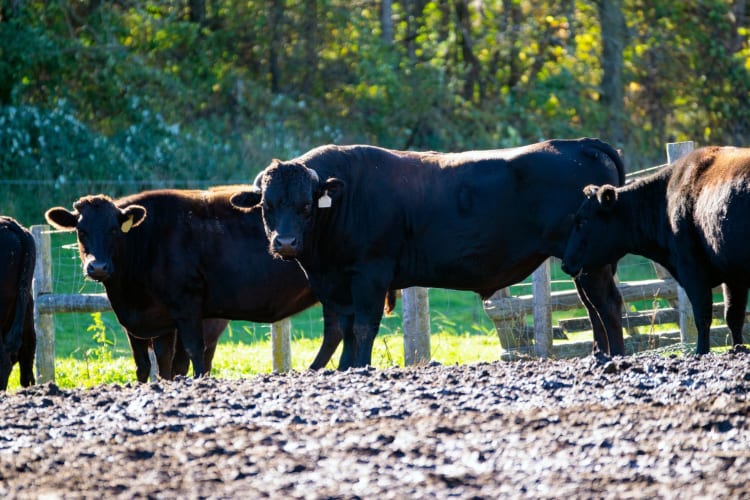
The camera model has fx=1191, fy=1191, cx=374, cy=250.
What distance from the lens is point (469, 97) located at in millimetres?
28953

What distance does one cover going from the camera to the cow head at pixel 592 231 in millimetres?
10078

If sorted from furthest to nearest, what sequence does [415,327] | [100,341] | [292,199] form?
[100,341]
[415,327]
[292,199]

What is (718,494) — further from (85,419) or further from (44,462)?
(85,419)

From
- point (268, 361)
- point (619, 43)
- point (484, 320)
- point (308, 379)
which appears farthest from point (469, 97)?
point (308, 379)

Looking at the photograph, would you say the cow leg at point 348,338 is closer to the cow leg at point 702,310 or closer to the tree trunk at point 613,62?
the cow leg at point 702,310

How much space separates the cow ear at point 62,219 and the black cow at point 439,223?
1.84m

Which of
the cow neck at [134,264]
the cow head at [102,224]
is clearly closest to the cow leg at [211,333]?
the cow neck at [134,264]

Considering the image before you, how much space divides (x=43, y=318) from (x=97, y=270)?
2254 millimetres

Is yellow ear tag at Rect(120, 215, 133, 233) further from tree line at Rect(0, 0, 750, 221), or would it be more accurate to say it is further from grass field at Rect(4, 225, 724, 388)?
tree line at Rect(0, 0, 750, 221)

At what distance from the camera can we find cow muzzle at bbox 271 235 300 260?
9.55m

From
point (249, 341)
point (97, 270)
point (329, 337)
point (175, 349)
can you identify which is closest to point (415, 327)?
point (329, 337)

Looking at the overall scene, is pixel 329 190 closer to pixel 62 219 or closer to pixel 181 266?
pixel 181 266

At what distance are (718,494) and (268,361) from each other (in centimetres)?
909

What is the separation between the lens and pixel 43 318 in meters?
12.0
